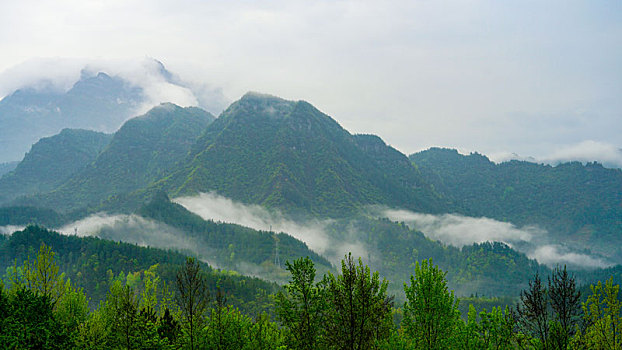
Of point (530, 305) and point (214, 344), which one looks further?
point (214, 344)

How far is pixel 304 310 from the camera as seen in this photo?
165 ft

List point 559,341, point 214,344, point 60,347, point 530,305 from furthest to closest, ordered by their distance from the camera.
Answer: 1. point 214,344
2. point 60,347
3. point 530,305
4. point 559,341

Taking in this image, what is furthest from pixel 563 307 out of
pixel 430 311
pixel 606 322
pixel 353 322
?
pixel 353 322

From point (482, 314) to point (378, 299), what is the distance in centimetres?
1000

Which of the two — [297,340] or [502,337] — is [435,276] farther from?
[297,340]

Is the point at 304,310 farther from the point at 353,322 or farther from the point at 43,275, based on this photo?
the point at 43,275

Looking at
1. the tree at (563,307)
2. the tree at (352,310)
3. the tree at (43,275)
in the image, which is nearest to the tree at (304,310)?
the tree at (352,310)

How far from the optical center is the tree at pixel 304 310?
49344mm

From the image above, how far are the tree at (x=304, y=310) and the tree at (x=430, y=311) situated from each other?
10145 mm

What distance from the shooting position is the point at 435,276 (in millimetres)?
43344

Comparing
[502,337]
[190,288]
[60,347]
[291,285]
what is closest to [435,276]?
[502,337]

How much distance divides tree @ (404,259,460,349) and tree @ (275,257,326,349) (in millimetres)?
10145

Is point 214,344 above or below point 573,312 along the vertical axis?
below

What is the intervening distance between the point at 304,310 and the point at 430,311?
14300 mm
